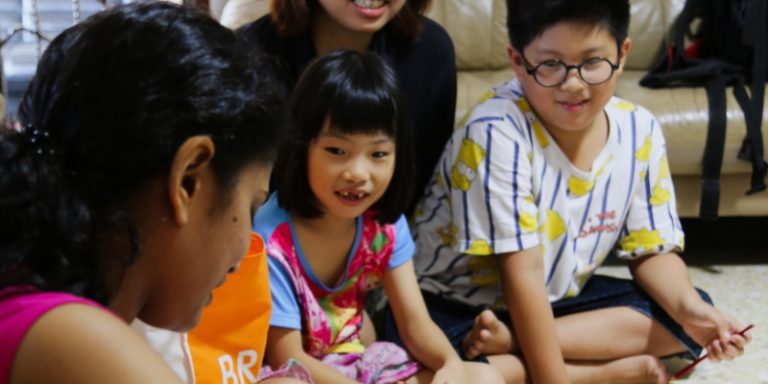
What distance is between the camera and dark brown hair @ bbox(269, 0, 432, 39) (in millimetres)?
1650

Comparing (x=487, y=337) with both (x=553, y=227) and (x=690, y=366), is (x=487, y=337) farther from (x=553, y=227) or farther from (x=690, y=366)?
(x=690, y=366)

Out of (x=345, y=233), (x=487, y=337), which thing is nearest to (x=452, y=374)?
(x=487, y=337)

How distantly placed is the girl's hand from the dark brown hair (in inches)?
23.9

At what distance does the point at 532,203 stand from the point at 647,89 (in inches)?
39.9

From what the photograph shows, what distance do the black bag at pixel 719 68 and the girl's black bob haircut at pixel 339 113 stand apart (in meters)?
1.03

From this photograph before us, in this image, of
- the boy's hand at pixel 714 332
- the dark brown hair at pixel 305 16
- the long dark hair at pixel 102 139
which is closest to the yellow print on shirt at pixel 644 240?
the boy's hand at pixel 714 332

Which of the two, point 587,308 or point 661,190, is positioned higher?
point 661,190

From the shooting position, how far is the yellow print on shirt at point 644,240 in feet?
5.49

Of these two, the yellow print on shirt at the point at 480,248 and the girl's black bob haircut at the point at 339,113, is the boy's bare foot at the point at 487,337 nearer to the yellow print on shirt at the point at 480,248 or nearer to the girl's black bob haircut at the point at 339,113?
the yellow print on shirt at the point at 480,248

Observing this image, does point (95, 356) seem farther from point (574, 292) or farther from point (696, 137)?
point (696, 137)

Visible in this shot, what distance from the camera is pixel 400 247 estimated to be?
1541mm

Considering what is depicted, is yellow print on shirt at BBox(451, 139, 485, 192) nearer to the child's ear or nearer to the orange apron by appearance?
the orange apron

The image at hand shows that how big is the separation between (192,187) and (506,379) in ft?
3.19

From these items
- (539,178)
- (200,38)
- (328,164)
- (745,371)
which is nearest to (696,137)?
(745,371)
